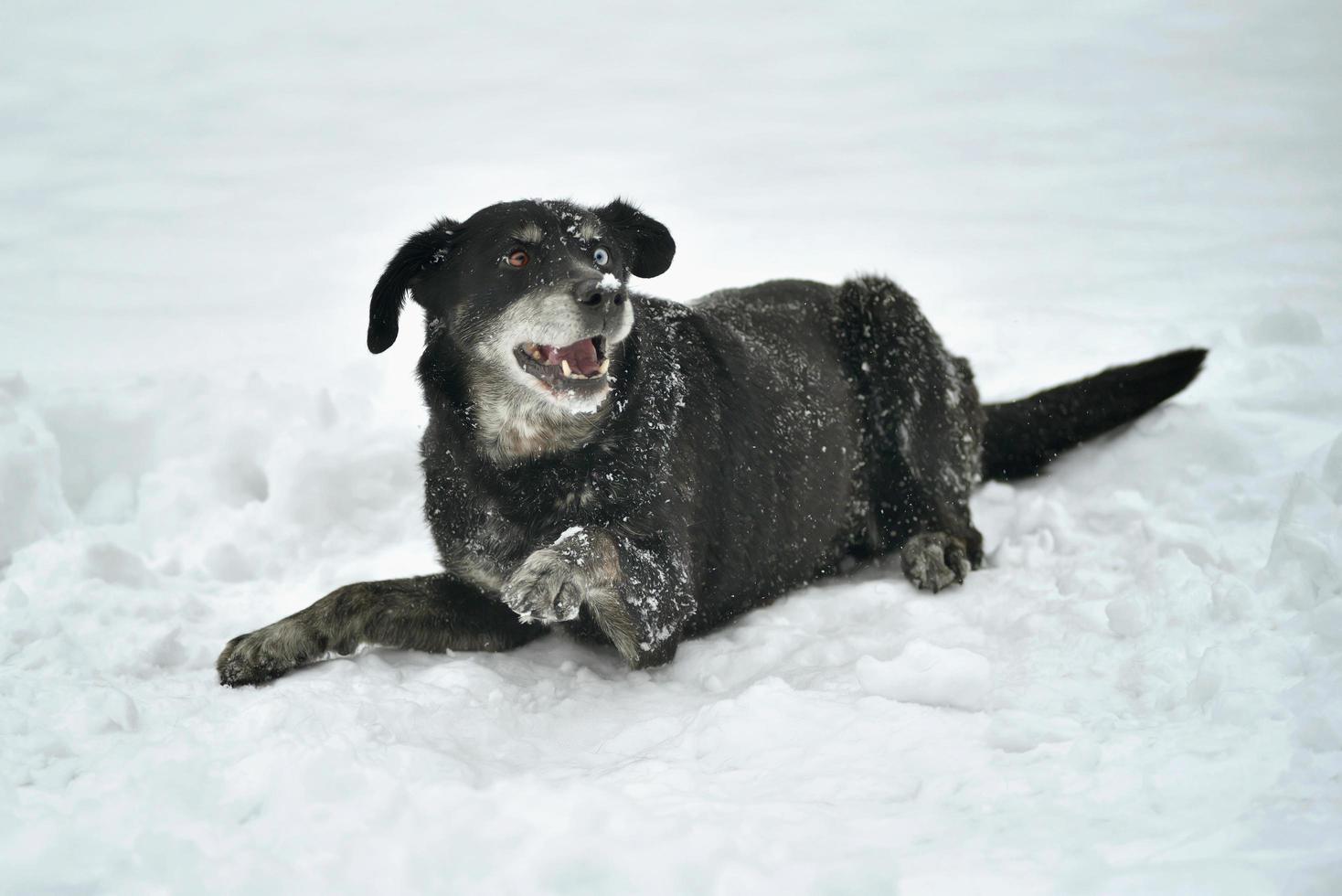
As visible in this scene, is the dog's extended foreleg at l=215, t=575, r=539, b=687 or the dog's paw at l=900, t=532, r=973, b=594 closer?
the dog's extended foreleg at l=215, t=575, r=539, b=687

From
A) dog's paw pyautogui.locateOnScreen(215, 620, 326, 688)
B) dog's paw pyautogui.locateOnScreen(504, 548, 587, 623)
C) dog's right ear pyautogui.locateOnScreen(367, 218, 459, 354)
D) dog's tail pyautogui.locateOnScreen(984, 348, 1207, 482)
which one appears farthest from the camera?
dog's tail pyautogui.locateOnScreen(984, 348, 1207, 482)

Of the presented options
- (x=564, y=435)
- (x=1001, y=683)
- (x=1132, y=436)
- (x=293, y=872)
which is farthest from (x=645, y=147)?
(x=293, y=872)

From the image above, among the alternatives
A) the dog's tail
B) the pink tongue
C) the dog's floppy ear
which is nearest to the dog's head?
the pink tongue

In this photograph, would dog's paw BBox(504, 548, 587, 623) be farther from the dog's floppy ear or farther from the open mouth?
the dog's floppy ear

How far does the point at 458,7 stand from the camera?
15.6 meters

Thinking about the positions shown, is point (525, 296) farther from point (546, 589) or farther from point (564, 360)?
point (546, 589)

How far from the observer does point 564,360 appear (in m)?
3.68

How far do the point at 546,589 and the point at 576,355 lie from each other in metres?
0.91

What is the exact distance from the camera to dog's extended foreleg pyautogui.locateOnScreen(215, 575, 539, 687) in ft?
11.3

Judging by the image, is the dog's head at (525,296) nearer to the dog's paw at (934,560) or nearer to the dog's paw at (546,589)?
the dog's paw at (546,589)

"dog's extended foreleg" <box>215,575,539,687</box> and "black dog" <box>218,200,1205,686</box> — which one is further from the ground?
"black dog" <box>218,200,1205,686</box>

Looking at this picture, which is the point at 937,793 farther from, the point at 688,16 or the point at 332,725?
the point at 688,16

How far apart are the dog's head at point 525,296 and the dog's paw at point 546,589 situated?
0.59 m

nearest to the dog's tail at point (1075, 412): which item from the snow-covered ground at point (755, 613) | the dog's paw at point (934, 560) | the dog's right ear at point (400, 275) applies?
the snow-covered ground at point (755, 613)
